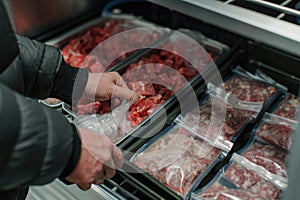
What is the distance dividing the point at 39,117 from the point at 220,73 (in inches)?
31.6

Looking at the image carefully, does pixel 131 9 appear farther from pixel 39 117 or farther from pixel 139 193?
pixel 39 117

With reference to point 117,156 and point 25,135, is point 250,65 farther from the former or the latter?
point 25,135

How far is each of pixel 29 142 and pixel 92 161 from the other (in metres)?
0.17

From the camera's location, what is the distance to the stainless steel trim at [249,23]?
749mm

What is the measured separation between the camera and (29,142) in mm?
716

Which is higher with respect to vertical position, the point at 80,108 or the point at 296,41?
the point at 296,41

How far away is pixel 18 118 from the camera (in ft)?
2.31

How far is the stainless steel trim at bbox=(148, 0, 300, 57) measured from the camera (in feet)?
2.46

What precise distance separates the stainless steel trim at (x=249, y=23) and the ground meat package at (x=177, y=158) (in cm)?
41

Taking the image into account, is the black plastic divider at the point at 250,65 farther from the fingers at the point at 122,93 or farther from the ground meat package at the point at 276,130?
the fingers at the point at 122,93

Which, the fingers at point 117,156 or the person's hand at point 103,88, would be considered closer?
the fingers at point 117,156

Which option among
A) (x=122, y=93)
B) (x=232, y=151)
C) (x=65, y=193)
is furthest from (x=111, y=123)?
(x=232, y=151)

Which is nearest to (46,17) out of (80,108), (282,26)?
(80,108)

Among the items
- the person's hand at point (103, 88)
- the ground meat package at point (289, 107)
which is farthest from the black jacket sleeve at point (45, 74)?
the ground meat package at point (289, 107)
